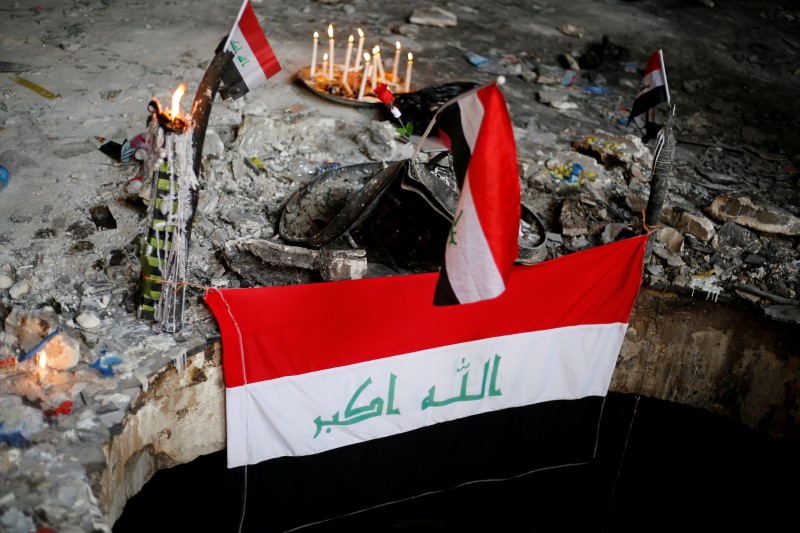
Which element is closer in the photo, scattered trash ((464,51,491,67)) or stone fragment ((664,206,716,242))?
stone fragment ((664,206,716,242))

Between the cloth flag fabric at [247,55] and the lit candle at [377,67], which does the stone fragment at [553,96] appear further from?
the cloth flag fabric at [247,55]

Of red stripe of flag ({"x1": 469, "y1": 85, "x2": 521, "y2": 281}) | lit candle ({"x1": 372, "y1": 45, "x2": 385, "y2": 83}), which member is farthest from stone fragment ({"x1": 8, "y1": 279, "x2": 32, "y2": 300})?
lit candle ({"x1": 372, "y1": 45, "x2": 385, "y2": 83})

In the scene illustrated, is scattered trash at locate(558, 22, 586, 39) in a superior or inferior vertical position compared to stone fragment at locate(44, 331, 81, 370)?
superior

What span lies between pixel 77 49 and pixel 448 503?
4.99 m

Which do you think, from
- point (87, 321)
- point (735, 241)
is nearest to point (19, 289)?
point (87, 321)

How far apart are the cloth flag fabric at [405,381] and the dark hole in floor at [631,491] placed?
412 mm

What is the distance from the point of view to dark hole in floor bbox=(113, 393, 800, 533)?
5102 millimetres

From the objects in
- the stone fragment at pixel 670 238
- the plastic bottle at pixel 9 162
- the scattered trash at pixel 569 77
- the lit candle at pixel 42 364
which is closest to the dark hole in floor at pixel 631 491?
the stone fragment at pixel 670 238

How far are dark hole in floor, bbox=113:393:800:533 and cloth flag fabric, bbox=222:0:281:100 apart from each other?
2.63m

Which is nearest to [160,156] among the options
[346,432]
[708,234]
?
[346,432]

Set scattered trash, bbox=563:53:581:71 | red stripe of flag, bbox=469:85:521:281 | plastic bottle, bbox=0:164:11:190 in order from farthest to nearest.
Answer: scattered trash, bbox=563:53:581:71 → plastic bottle, bbox=0:164:11:190 → red stripe of flag, bbox=469:85:521:281

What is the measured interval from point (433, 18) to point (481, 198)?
17.6 ft

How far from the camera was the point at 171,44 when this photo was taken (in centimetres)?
694

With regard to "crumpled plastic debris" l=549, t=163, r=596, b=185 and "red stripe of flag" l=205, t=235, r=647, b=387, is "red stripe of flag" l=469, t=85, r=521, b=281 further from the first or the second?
"crumpled plastic debris" l=549, t=163, r=596, b=185
